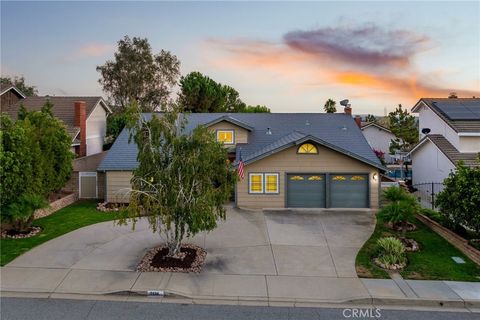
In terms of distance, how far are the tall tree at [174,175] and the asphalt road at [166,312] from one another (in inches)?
116

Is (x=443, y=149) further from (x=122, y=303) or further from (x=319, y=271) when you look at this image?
(x=122, y=303)

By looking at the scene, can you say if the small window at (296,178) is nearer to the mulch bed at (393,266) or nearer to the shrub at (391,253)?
the shrub at (391,253)

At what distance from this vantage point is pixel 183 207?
1180 cm

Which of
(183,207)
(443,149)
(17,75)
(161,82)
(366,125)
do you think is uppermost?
(17,75)

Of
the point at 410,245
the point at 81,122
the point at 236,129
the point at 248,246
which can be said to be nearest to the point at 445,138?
the point at 410,245

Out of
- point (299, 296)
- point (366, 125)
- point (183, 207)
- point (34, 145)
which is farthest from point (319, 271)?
point (366, 125)

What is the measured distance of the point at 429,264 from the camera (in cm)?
1227

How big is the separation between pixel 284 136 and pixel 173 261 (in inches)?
576

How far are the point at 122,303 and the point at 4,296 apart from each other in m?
3.31

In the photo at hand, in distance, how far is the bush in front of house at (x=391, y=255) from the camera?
472 inches

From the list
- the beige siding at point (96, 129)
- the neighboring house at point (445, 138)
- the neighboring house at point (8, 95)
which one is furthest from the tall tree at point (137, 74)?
the neighboring house at point (445, 138)

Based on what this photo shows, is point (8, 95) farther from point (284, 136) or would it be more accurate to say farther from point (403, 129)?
point (403, 129)

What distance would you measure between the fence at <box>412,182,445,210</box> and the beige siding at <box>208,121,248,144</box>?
11.5m

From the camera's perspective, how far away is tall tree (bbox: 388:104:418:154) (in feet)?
133
